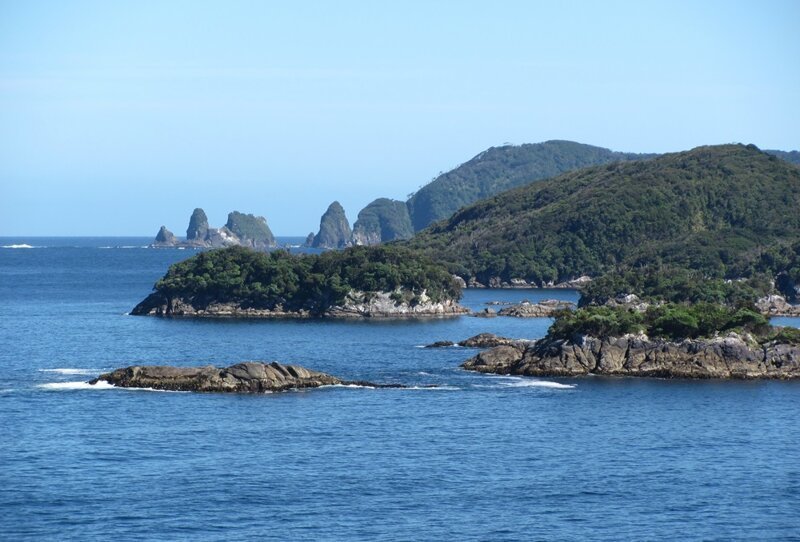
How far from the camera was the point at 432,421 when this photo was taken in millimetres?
82625

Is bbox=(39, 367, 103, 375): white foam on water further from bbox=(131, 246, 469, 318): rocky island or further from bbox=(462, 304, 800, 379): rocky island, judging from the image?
bbox=(131, 246, 469, 318): rocky island

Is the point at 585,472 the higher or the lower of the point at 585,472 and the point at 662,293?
the lower

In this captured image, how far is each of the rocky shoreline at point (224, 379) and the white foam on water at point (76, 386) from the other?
532 mm

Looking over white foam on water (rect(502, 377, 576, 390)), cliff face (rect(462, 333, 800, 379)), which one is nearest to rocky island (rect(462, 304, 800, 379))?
cliff face (rect(462, 333, 800, 379))

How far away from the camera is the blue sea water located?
2298 inches

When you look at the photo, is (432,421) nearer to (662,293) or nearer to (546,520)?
(546,520)

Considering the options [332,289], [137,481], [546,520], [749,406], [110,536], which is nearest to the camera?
[110,536]

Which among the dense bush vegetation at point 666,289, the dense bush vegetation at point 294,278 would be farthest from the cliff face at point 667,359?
the dense bush vegetation at point 294,278

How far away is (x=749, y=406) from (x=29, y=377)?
50441mm

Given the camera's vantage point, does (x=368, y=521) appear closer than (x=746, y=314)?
Yes

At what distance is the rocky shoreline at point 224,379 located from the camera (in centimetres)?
9362

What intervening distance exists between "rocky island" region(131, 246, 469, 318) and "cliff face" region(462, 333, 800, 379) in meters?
61.6

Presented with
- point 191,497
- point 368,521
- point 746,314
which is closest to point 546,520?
point 368,521

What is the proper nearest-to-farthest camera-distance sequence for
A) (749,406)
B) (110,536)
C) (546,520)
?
(110,536), (546,520), (749,406)
